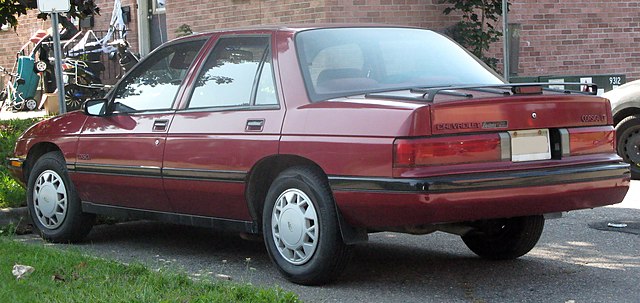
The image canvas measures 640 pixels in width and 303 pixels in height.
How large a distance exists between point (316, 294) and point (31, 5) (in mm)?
7270

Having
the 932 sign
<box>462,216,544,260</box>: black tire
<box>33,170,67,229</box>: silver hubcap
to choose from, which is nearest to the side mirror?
<box>33,170,67,229</box>: silver hubcap

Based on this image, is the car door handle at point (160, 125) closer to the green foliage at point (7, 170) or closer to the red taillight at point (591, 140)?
the green foliage at point (7, 170)

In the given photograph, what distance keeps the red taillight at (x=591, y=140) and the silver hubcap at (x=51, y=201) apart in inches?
150

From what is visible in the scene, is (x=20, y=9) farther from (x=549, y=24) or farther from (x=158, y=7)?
(x=549, y=24)

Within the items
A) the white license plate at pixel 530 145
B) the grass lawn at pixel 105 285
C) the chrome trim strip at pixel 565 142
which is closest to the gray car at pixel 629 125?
the chrome trim strip at pixel 565 142

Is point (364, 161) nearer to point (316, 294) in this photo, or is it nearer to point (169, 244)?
point (316, 294)

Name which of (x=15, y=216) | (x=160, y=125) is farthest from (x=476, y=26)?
(x=160, y=125)

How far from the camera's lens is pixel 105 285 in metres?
5.99

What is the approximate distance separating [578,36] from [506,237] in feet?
38.4

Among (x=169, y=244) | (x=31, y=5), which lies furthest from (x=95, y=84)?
(x=169, y=244)

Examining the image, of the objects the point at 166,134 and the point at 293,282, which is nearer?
the point at 293,282

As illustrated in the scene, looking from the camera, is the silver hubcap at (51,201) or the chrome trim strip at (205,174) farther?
the silver hubcap at (51,201)

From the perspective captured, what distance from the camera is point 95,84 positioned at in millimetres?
20391

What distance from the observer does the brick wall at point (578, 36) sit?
1778 cm
